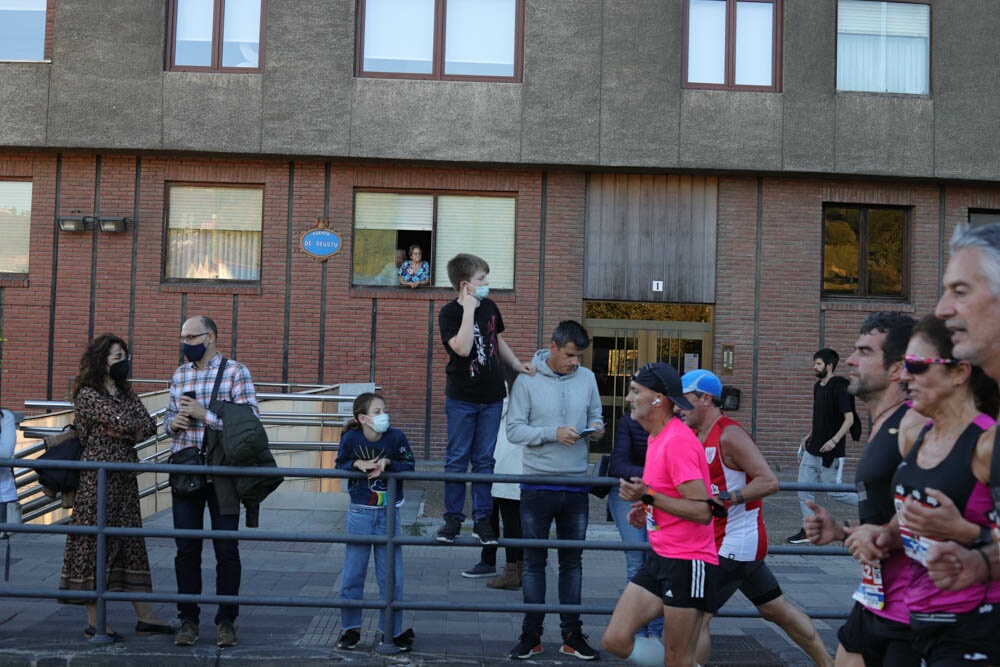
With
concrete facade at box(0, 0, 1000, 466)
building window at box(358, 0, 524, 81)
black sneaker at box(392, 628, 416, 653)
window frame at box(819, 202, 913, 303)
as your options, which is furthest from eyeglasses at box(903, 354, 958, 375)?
window frame at box(819, 202, 913, 303)

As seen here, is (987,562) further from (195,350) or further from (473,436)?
(195,350)

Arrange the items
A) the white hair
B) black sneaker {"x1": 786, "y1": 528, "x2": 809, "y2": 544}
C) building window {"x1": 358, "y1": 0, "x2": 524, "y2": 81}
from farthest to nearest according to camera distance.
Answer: building window {"x1": 358, "y1": 0, "x2": 524, "y2": 81} → black sneaker {"x1": 786, "y1": 528, "x2": 809, "y2": 544} → the white hair

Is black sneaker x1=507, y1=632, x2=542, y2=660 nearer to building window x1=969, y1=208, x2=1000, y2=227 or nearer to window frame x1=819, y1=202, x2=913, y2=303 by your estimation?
window frame x1=819, y1=202, x2=913, y2=303

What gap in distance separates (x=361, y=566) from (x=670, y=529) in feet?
7.98

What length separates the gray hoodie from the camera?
6688 mm

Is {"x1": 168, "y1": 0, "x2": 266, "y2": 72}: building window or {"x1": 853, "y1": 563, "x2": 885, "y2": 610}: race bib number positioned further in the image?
{"x1": 168, "y1": 0, "x2": 266, "y2": 72}: building window

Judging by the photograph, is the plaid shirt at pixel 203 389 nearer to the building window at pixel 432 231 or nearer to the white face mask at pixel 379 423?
the white face mask at pixel 379 423

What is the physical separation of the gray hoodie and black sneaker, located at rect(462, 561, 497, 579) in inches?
103

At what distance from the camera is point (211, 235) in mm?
17219

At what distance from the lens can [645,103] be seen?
16688 millimetres

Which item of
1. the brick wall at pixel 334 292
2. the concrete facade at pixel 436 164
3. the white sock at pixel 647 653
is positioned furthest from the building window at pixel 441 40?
the white sock at pixel 647 653

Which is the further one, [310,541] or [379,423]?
[379,423]

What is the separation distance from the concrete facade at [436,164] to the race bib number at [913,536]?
1372 centimetres

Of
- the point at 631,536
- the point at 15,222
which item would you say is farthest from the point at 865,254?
the point at 15,222
